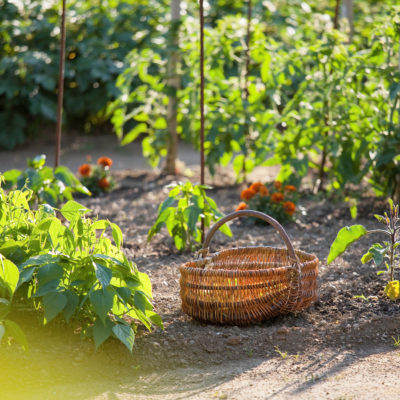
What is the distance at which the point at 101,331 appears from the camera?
244cm

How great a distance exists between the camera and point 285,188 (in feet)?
15.8

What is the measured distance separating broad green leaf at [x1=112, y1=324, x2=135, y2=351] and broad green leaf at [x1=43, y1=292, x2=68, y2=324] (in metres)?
0.21

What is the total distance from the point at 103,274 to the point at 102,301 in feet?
0.32

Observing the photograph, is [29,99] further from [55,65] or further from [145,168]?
[145,168]

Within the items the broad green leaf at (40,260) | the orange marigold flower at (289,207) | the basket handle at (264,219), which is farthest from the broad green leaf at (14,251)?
the orange marigold flower at (289,207)

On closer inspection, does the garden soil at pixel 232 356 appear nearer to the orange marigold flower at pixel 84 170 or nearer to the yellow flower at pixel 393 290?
the yellow flower at pixel 393 290

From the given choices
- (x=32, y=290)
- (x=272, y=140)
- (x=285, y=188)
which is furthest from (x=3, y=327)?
(x=272, y=140)

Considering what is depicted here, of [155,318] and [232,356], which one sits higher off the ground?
[155,318]

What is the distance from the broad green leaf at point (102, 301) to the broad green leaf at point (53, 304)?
121 millimetres

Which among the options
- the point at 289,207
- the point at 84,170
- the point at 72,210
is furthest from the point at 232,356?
the point at 84,170

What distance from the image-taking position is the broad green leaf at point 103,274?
2348 millimetres

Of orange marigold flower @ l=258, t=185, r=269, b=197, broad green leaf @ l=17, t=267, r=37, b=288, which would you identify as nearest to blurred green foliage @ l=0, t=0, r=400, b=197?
orange marigold flower @ l=258, t=185, r=269, b=197

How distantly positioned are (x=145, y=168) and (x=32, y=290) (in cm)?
462

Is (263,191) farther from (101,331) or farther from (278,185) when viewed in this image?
(101,331)
